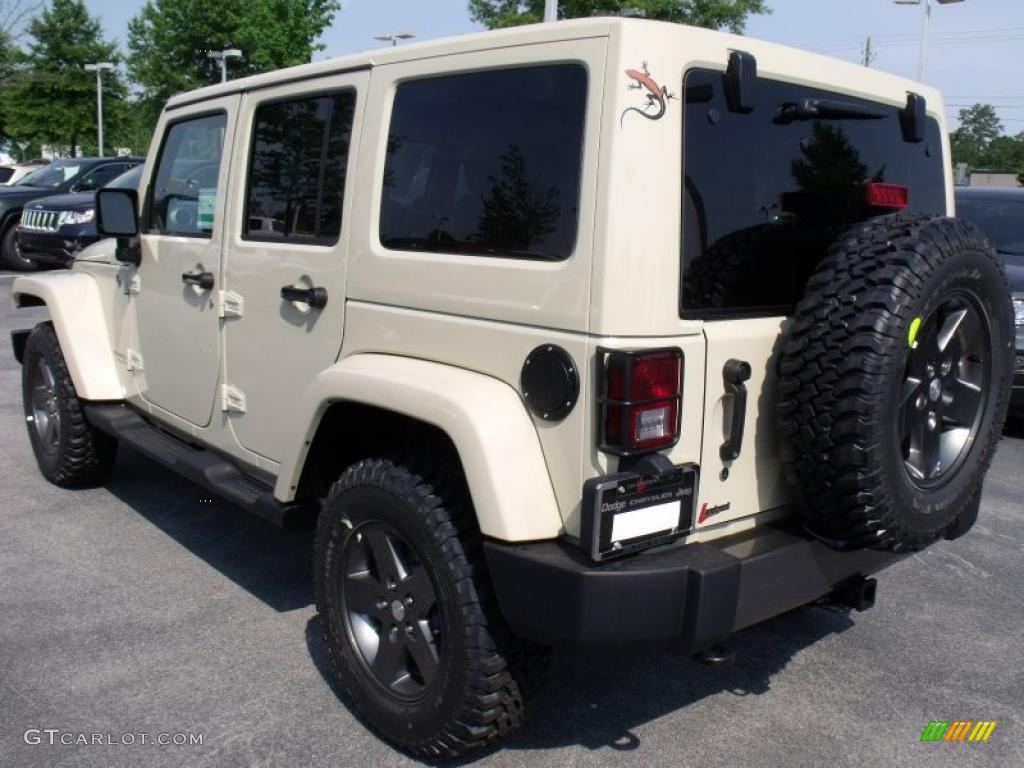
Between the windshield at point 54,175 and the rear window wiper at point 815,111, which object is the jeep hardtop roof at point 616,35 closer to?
the rear window wiper at point 815,111

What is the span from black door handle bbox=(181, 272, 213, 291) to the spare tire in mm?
2245

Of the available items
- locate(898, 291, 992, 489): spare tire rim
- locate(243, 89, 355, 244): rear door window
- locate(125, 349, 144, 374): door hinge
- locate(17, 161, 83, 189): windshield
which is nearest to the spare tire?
locate(898, 291, 992, 489): spare tire rim

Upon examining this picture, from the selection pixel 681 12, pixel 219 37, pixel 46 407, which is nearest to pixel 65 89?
pixel 219 37

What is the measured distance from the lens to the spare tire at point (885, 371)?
2393 mm

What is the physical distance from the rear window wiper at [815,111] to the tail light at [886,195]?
22 centimetres

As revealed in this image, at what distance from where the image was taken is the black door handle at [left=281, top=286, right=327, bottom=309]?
10.3 feet

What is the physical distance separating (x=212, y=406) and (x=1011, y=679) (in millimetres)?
3118

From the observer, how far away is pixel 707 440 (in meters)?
2.54

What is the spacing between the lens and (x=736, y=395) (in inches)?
99.3

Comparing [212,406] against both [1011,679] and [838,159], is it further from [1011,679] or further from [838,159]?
[1011,679]

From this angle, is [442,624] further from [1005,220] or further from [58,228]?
[58,228]

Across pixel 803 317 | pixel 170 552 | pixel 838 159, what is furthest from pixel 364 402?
pixel 170 552

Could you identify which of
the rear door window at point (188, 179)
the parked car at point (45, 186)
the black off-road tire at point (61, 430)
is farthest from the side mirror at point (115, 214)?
the parked car at point (45, 186)
